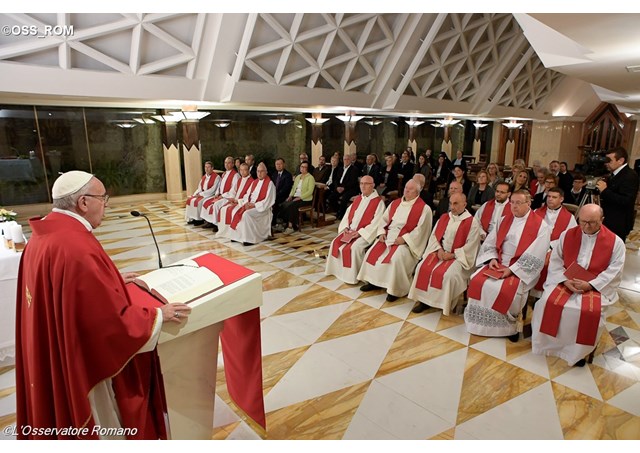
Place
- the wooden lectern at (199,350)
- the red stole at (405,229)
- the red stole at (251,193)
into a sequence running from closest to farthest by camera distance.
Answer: the wooden lectern at (199,350), the red stole at (405,229), the red stole at (251,193)

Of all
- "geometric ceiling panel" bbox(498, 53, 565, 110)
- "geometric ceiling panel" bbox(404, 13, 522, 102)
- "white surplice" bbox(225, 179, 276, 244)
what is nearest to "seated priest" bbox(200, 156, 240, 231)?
"white surplice" bbox(225, 179, 276, 244)

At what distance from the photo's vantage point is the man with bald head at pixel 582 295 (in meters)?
3.55

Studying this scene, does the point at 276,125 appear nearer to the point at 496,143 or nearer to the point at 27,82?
the point at 27,82

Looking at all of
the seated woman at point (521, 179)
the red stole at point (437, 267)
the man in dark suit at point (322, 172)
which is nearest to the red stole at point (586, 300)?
the red stole at point (437, 267)

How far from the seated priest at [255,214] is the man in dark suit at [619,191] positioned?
16.9 ft

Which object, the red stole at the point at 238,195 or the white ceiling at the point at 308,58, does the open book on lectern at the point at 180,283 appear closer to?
the white ceiling at the point at 308,58

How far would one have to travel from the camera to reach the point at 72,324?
5.95ft

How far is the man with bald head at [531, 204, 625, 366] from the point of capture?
3.55 m

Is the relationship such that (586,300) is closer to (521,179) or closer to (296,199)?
(521,179)

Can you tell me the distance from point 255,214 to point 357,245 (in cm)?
277

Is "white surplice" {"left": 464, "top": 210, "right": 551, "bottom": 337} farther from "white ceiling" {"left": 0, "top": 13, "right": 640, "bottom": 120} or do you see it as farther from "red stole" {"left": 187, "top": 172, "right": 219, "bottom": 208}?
"red stole" {"left": 187, "top": 172, "right": 219, "bottom": 208}

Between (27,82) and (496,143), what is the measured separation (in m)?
19.4

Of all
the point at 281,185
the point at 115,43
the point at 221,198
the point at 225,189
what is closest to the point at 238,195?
the point at 221,198
